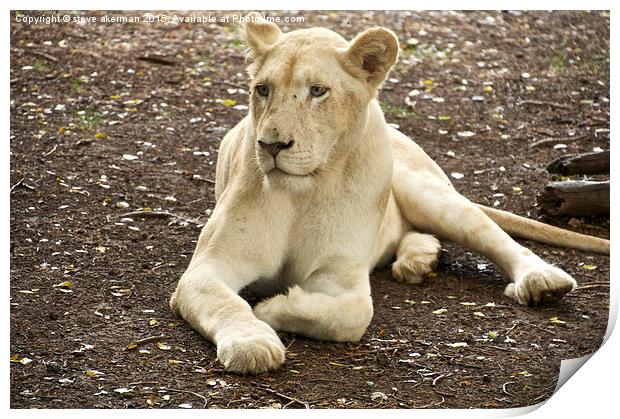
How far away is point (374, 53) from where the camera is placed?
379 centimetres

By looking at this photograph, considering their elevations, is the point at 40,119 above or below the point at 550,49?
below

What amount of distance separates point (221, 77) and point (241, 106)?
0.27m

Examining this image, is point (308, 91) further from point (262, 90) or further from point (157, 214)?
point (157, 214)

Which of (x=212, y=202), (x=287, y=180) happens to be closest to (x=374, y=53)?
(x=287, y=180)

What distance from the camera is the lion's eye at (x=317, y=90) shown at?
3678mm

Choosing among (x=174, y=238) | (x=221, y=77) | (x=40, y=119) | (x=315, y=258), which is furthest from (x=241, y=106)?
(x=315, y=258)

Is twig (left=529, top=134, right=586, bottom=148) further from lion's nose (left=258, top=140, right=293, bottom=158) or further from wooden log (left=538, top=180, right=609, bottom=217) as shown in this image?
lion's nose (left=258, top=140, right=293, bottom=158)

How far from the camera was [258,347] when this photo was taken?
3445 millimetres

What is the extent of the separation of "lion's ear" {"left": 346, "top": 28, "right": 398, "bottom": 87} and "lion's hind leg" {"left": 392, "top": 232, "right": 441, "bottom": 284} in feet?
3.00

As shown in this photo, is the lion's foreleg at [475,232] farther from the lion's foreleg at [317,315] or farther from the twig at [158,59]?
the twig at [158,59]

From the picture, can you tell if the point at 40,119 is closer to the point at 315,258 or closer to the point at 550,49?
the point at 315,258

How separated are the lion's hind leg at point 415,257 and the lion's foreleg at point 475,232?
92mm

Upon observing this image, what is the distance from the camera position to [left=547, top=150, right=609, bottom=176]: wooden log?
5027 mm

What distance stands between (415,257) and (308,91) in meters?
1.11
